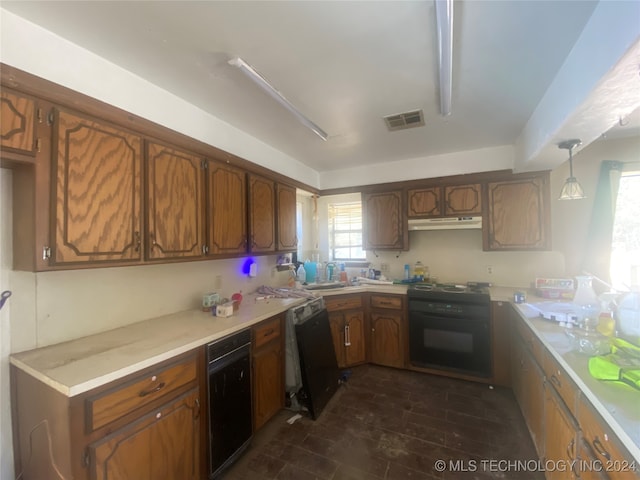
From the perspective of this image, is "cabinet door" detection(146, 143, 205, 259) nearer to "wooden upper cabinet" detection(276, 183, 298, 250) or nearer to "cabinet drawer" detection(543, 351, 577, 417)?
"wooden upper cabinet" detection(276, 183, 298, 250)

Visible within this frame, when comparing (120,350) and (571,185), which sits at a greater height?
(571,185)

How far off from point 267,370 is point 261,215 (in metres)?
Result: 1.41

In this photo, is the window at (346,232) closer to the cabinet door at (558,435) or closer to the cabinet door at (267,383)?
the cabinet door at (267,383)

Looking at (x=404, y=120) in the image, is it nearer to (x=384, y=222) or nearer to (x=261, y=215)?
(x=384, y=222)

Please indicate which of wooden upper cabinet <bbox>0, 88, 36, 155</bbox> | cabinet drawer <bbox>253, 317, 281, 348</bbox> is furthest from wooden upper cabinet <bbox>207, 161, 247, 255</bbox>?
wooden upper cabinet <bbox>0, 88, 36, 155</bbox>

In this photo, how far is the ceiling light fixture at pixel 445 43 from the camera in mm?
1121

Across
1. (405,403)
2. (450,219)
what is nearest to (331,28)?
(450,219)

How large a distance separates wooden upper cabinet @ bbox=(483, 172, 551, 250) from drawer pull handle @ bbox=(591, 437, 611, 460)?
2284 millimetres

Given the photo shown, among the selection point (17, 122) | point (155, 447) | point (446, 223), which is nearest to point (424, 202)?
point (446, 223)

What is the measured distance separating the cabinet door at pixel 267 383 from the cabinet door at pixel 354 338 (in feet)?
3.28

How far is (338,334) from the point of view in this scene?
3.09 meters

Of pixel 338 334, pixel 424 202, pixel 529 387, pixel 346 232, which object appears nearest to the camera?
pixel 529 387

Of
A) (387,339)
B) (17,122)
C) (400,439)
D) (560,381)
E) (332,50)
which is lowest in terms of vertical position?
(400,439)

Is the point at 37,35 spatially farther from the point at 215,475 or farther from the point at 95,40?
the point at 215,475
